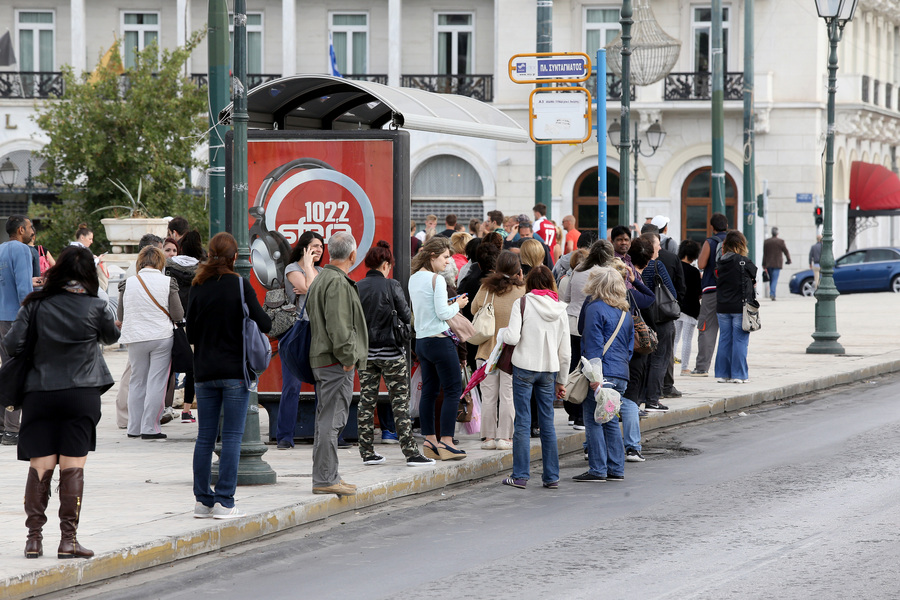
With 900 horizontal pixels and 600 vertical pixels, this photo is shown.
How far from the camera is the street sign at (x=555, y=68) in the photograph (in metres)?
13.5

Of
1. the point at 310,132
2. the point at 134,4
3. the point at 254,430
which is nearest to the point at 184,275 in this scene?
the point at 310,132

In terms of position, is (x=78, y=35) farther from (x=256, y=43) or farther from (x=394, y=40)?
(x=394, y=40)

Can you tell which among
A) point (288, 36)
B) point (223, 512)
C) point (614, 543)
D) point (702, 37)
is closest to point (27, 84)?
point (288, 36)

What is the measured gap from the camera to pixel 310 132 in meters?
11.2

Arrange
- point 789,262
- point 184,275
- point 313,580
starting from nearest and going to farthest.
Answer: point 313,580, point 184,275, point 789,262

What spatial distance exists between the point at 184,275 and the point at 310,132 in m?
2.00

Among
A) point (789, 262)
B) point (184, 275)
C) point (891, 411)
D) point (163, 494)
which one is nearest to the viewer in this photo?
point (163, 494)

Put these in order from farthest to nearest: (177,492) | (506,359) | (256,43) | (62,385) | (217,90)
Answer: (256,43), (217,90), (506,359), (177,492), (62,385)

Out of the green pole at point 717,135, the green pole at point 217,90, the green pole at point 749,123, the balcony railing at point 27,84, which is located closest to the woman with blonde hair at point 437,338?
the green pole at point 217,90

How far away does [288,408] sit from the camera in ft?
35.6

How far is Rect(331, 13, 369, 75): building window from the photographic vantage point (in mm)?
40438

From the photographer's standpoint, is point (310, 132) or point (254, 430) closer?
point (254, 430)

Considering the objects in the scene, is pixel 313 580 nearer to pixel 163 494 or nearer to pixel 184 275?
pixel 163 494

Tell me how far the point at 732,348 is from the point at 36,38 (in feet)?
103
